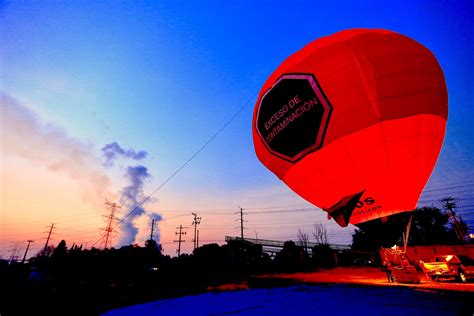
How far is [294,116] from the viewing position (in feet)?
12.3

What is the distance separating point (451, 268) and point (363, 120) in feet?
43.6

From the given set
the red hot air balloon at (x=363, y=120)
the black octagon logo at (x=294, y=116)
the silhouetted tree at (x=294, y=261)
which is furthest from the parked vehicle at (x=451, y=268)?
the black octagon logo at (x=294, y=116)

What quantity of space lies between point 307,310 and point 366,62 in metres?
3.82

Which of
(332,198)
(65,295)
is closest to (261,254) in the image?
(65,295)

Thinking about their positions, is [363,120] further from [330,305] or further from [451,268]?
[451,268]

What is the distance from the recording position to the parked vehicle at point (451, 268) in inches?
432

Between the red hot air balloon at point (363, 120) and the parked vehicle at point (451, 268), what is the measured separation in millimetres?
11517

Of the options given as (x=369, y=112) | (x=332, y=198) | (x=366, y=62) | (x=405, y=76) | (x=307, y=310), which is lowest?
(x=307, y=310)

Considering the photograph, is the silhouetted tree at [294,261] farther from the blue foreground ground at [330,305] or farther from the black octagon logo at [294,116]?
the black octagon logo at [294,116]

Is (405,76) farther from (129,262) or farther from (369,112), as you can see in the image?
(129,262)

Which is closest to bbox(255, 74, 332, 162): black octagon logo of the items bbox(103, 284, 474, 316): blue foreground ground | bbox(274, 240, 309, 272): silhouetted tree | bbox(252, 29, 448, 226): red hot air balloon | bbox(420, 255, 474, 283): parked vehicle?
bbox(252, 29, 448, 226): red hot air balloon

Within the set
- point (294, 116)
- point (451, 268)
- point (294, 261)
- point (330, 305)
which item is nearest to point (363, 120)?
point (294, 116)

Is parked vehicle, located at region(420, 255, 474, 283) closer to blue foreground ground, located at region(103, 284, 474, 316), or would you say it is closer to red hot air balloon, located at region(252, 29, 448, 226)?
blue foreground ground, located at region(103, 284, 474, 316)

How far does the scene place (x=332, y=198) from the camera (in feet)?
12.8
